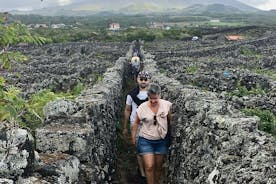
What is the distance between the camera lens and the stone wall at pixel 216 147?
6984 mm

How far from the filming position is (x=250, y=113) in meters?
13.9

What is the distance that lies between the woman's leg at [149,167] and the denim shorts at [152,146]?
0.36ft

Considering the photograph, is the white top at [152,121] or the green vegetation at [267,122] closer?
→ the white top at [152,121]

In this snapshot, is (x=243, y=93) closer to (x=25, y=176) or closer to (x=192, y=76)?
(x=192, y=76)

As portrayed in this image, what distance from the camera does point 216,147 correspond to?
8766mm

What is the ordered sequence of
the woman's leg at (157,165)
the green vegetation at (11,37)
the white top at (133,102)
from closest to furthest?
the green vegetation at (11,37) → the woman's leg at (157,165) → the white top at (133,102)

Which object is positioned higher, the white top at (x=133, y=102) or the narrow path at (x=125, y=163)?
the white top at (x=133, y=102)

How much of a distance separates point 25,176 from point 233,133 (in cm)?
356

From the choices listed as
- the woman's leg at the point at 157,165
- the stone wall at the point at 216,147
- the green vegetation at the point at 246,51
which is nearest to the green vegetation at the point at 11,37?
the stone wall at the point at 216,147

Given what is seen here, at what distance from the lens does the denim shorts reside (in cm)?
1159

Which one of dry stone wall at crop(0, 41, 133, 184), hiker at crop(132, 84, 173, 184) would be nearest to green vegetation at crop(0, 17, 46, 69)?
dry stone wall at crop(0, 41, 133, 184)

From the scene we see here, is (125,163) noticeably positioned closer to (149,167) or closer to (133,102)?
(133,102)

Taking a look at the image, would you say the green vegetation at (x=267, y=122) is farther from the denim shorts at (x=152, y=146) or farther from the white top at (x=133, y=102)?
the white top at (x=133, y=102)

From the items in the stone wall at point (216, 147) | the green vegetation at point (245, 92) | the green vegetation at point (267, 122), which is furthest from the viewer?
the green vegetation at point (245, 92)
